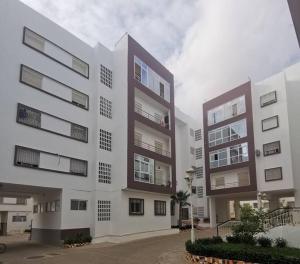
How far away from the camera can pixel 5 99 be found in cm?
2289

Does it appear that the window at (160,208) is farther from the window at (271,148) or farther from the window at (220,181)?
the window at (271,148)

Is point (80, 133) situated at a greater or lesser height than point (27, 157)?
greater

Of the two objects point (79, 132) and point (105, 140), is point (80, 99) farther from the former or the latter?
point (105, 140)

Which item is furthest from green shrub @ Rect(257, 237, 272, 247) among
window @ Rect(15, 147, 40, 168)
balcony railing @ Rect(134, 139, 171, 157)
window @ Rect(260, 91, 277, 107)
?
window @ Rect(260, 91, 277, 107)

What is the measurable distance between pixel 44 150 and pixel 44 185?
255 cm

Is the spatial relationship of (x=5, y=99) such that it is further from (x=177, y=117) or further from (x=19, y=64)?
(x=177, y=117)

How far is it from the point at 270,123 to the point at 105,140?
818 inches

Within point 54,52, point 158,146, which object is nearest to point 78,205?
point 54,52

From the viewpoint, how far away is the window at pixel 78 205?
1048 inches

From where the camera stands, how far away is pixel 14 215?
168 feet

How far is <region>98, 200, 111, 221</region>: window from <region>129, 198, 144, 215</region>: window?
2156 mm

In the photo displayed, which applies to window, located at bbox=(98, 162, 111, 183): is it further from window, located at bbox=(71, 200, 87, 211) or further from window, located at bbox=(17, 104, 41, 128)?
window, located at bbox=(17, 104, 41, 128)

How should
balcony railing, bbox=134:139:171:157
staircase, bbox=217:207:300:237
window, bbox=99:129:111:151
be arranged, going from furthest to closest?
balcony railing, bbox=134:139:171:157
window, bbox=99:129:111:151
staircase, bbox=217:207:300:237

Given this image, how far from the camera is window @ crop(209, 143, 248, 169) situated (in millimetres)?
42875
